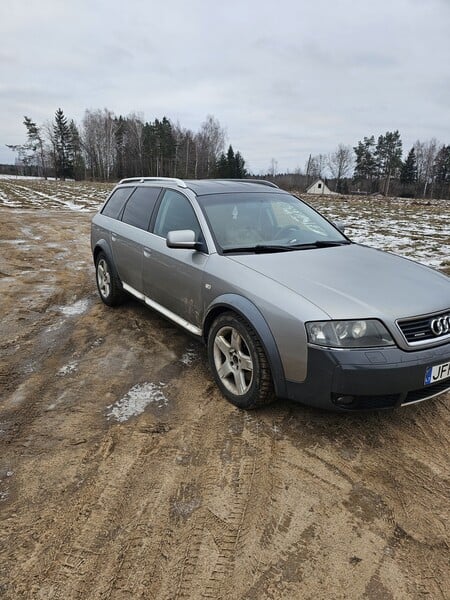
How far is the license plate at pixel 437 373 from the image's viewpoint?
104 inches

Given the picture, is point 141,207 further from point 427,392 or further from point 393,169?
point 393,169

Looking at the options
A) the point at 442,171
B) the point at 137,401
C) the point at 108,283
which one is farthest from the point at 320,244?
the point at 442,171

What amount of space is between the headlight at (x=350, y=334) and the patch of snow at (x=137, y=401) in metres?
1.41

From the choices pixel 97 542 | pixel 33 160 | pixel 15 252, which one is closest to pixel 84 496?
pixel 97 542

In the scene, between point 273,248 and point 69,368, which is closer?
point 273,248

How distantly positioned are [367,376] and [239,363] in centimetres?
99

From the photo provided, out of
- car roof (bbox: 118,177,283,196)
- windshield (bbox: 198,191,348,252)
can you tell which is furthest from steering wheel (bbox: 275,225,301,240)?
car roof (bbox: 118,177,283,196)

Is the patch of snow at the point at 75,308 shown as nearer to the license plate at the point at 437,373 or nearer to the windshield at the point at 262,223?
the windshield at the point at 262,223

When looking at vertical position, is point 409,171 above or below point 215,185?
above

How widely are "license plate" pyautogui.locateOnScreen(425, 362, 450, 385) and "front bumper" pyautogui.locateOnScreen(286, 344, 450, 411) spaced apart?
0.11 feet

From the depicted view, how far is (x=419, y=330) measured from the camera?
2.69 m

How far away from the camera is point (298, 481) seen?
2.49 meters

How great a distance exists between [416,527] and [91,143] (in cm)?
8168

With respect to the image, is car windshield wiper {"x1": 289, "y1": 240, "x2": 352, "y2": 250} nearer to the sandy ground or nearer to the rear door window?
the sandy ground
